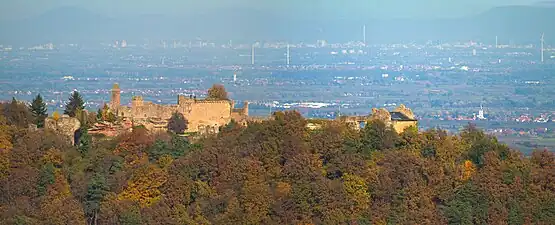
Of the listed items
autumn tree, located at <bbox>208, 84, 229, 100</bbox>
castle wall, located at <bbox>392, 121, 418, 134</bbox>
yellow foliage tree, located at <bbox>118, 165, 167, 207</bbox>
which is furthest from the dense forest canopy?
autumn tree, located at <bbox>208, 84, 229, 100</bbox>

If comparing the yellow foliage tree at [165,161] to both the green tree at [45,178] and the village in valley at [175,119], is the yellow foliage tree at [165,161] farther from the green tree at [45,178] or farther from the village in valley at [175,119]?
the green tree at [45,178]

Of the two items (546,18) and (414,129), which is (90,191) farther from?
(546,18)

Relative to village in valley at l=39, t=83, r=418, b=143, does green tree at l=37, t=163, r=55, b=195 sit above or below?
below

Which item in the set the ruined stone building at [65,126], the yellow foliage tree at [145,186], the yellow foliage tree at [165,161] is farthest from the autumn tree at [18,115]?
the yellow foliage tree at [145,186]

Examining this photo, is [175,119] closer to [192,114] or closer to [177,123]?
[177,123]

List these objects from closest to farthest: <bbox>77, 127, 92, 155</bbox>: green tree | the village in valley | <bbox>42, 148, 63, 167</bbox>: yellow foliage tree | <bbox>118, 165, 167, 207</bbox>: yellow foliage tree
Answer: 1. <bbox>118, 165, 167, 207</bbox>: yellow foliage tree
2. <bbox>42, 148, 63, 167</bbox>: yellow foliage tree
3. <bbox>77, 127, 92, 155</bbox>: green tree
4. the village in valley

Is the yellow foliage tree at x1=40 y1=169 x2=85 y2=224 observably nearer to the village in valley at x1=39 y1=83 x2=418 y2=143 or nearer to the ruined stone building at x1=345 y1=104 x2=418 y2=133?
the village in valley at x1=39 y1=83 x2=418 y2=143
